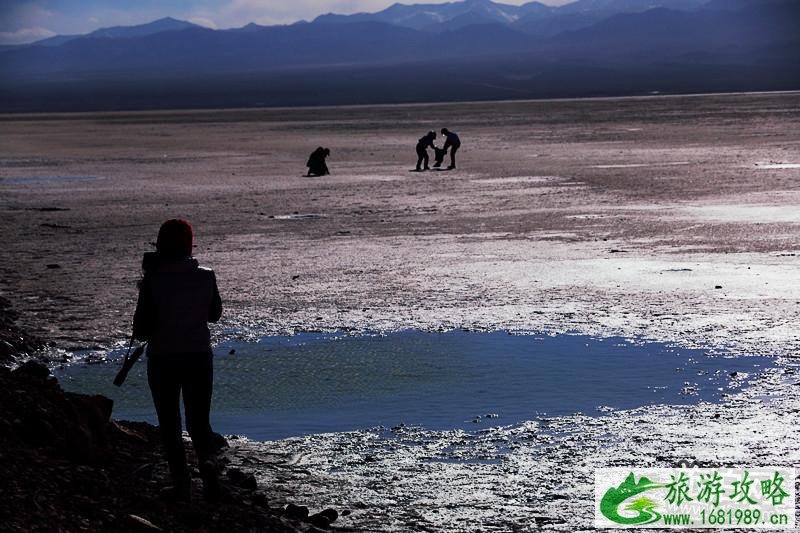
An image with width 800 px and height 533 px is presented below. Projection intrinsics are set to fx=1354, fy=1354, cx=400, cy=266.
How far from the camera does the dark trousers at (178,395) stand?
22.2 feet

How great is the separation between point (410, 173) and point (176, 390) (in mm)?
26989

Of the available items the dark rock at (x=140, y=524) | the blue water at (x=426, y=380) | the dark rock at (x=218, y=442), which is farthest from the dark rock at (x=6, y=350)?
the dark rock at (x=140, y=524)

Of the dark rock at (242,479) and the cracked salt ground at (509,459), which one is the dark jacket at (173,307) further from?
the cracked salt ground at (509,459)

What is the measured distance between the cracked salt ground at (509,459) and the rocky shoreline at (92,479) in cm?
33

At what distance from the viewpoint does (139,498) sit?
699cm

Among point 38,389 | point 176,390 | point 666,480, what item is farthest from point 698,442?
point 38,389

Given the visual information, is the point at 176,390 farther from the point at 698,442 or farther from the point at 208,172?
the point at 208,172

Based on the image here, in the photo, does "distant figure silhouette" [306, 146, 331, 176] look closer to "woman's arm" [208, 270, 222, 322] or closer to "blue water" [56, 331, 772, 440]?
"blue water" [56, 331, 772, 440]

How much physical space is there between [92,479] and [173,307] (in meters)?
1.12

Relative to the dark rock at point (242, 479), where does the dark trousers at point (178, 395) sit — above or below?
above

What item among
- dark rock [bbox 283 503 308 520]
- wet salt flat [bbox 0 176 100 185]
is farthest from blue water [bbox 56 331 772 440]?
wet salt flat [bbox 0 176 100 185]

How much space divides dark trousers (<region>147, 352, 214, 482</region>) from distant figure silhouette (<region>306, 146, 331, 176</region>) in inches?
1036

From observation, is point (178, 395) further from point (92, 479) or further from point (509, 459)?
point (509, 459)

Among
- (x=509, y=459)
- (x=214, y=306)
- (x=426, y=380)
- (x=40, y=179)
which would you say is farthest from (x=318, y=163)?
(x=214, y=306)
